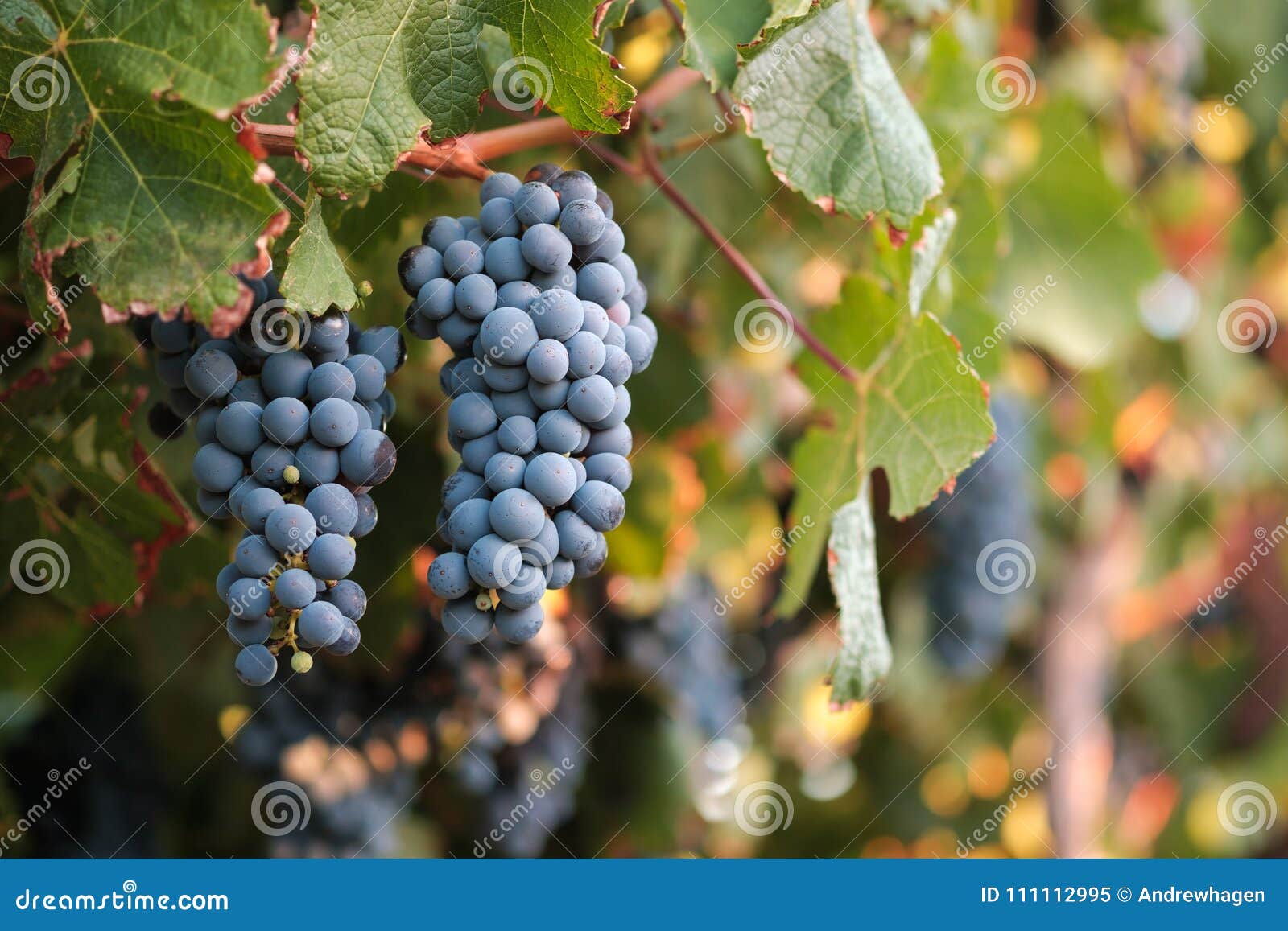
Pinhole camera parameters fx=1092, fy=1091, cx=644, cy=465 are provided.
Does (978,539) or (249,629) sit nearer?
(249,629)

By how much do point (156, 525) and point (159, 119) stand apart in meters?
0.58

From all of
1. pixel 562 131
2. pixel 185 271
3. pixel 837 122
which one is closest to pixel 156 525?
pixel 185 271

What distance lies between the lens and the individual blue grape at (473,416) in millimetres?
881

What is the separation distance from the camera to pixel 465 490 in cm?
87

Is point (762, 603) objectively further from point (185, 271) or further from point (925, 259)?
point (185, 271)

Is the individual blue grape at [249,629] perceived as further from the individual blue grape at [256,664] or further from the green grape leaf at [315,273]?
the green grape leaf at [315,273]

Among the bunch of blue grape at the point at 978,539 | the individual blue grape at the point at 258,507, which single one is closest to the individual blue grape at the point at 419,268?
the individual blue grape at the point at 258,507

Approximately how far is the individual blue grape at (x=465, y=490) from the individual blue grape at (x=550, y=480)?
0.04 metres

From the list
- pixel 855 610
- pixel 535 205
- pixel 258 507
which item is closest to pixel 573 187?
pixel 535 205

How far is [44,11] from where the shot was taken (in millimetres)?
843

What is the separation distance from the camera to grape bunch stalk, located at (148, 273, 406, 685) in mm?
817

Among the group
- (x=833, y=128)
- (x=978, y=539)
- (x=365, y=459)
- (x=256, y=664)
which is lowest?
(x=978, y=539)

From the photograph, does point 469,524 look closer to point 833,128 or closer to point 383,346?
point 383,346

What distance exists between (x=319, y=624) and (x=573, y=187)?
425 mm
